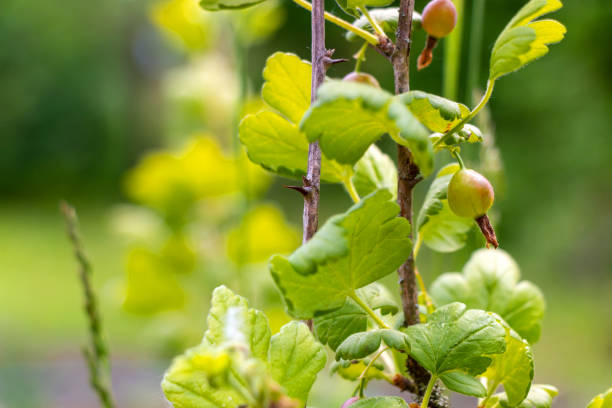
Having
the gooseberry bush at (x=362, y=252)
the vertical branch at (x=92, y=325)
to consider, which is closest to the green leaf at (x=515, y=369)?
the gooseberry bush at (x=362, y=252)

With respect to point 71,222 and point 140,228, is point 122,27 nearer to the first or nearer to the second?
point 140,228

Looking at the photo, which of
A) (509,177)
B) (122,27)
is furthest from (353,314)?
(122,27)

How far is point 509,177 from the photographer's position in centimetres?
347

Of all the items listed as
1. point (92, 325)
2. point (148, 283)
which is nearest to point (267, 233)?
point (148, 283)

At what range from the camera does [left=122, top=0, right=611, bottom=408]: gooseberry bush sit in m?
0.18

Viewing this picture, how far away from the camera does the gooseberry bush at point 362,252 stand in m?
0.18

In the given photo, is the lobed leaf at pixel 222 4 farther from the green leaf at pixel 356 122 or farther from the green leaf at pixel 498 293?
the green leaf at pixel 498 293


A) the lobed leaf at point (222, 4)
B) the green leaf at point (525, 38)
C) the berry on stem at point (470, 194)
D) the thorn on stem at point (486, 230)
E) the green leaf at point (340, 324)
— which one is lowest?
the green leaf at point (340, 324)

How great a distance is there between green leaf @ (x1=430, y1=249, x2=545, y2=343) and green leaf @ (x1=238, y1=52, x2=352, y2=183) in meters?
0.10

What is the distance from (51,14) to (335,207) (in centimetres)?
399

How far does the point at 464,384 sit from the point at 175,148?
1.18 metres

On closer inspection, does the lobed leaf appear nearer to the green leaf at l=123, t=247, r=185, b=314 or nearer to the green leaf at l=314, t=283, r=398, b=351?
the green leaf at l=314, t=283, r=398, b=351

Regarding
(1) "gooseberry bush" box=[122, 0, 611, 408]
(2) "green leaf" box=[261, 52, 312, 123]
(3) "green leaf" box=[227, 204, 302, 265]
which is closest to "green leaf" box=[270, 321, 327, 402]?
(1) "gooseberry bush" box=[122, 0, 611, 408]

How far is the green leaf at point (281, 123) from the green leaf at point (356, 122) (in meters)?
0.05
